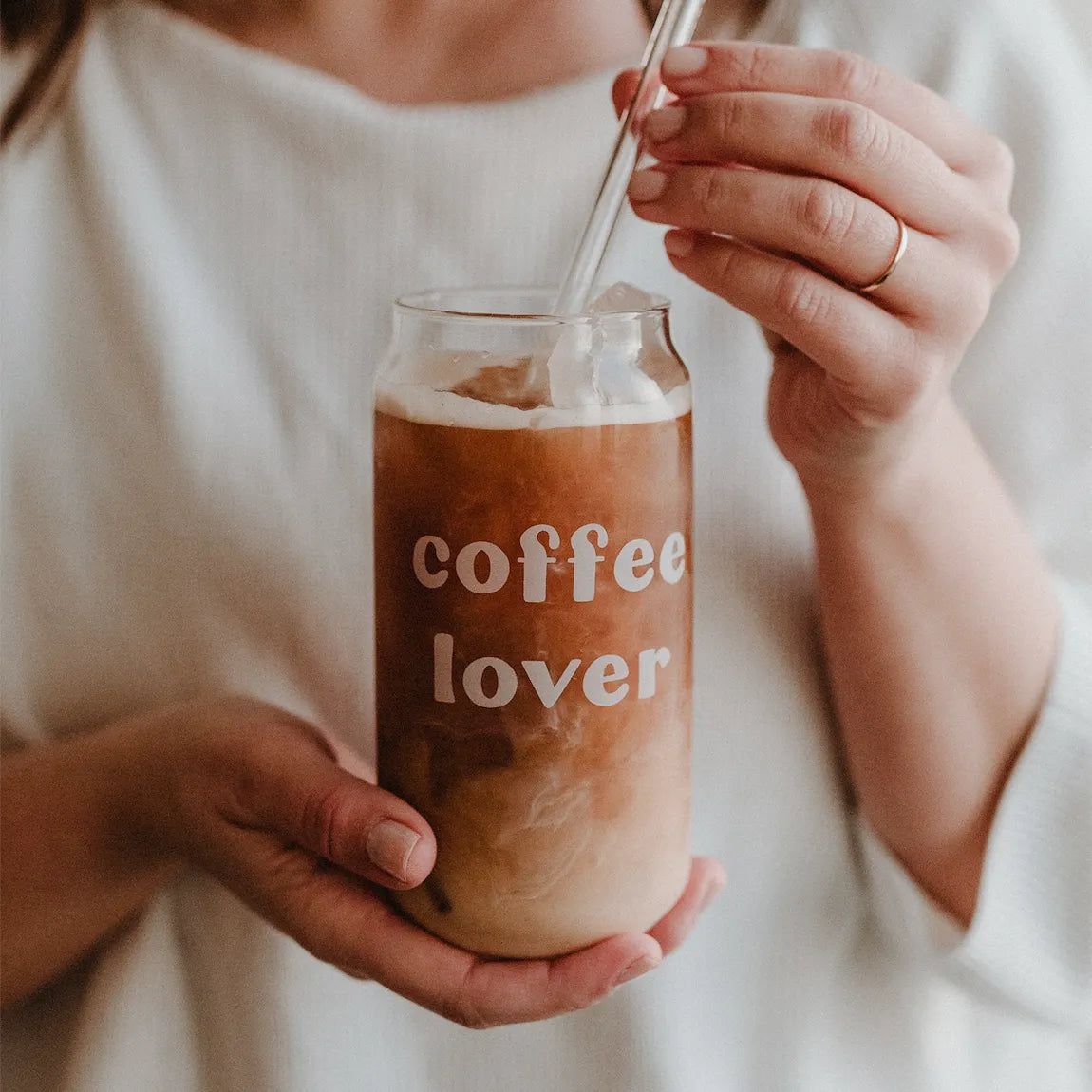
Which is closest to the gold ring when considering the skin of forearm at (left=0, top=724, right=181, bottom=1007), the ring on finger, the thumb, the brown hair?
the ring on finger

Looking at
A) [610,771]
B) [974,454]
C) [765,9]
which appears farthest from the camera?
[765,9]

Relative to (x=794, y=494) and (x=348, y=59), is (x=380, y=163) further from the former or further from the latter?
(x=794, y=494)

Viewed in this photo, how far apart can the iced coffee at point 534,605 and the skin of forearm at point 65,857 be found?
274 millimetres

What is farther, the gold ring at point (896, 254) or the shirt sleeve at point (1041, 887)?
the shirt sleeve at point (1041, 887)

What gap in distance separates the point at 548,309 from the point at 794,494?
0.91 ft

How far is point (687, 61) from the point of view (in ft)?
1.88

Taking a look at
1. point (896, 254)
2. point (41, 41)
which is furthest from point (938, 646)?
point (41, 41)

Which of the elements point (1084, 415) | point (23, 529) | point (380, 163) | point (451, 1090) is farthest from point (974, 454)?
point (23, 529)

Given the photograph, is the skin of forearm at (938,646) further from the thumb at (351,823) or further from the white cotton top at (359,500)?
the thumb at (351,823)

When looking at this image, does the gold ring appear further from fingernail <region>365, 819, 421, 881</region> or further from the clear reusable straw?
fingernail <region>365, 819, 421, 881</region>

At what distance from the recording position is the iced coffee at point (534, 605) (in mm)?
569

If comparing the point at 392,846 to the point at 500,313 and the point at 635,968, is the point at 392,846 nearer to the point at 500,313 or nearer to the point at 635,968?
the point at 635,968

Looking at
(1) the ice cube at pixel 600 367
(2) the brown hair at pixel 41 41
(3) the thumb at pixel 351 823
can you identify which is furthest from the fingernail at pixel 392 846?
(2) the brown hair at pixel 41 41

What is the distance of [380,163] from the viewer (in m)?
0.86
